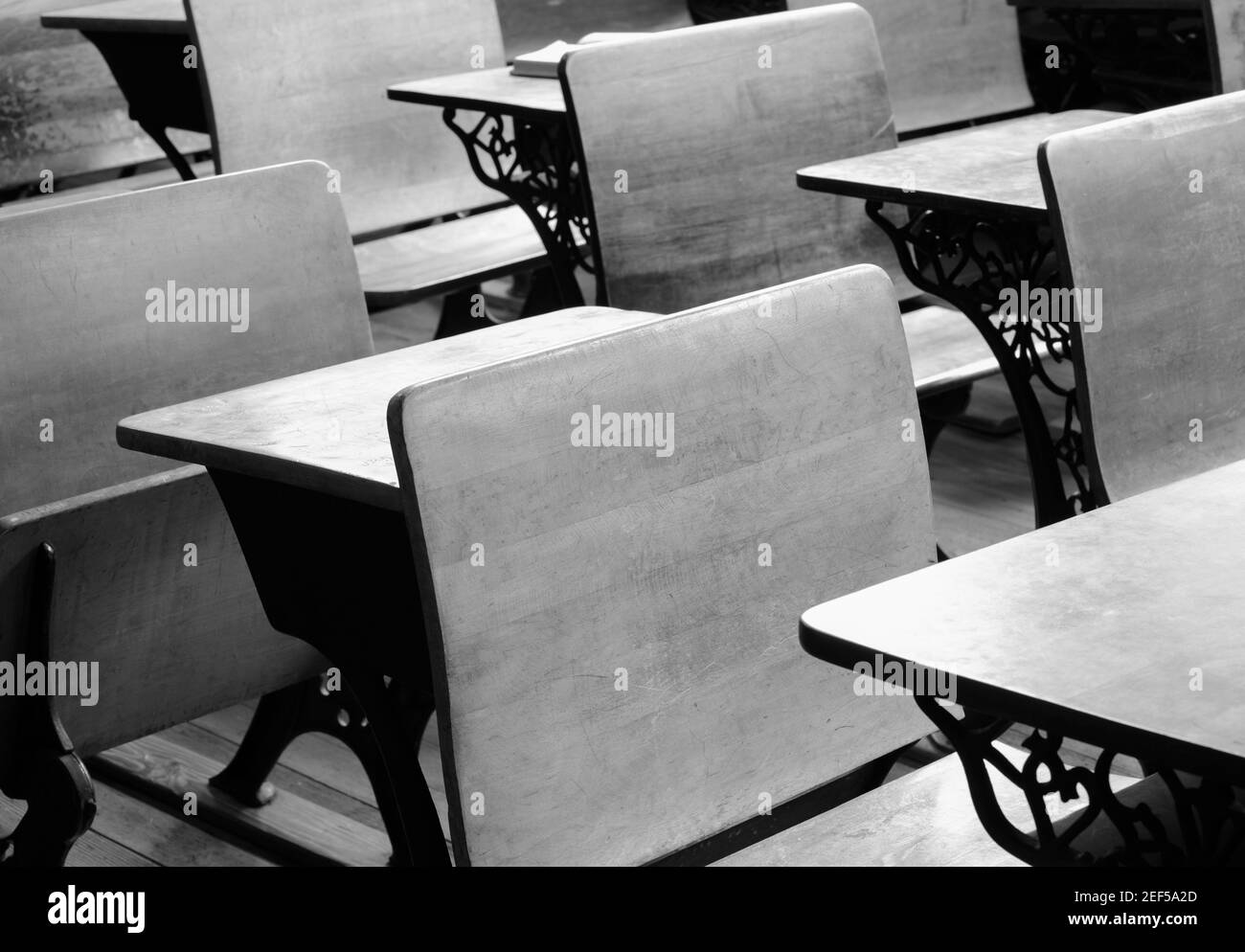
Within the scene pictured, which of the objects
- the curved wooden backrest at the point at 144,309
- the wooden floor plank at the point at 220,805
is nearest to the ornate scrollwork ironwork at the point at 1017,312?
the wooden floor plank at the point at 220,805

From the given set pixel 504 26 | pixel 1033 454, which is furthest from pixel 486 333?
pixel 504 26

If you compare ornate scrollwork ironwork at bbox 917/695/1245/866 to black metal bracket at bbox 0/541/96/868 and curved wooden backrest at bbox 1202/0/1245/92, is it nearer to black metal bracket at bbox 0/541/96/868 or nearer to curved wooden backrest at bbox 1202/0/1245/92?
black metal bracket at bbox 0/541/96/868

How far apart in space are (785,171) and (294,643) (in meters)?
1.18

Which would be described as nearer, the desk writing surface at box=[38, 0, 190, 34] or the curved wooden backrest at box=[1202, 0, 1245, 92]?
the curved wooden backrest at box=[1202, 0, 1245, 92]

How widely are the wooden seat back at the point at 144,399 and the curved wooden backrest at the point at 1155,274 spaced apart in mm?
852

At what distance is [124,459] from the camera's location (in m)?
1.93

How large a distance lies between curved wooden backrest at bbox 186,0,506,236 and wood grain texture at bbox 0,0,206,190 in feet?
2.82

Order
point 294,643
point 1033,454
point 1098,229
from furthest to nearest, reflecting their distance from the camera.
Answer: point 1033,454, point 294,643, point 1098,229

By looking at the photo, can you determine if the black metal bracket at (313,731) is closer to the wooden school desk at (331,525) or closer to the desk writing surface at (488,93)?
the wooden school desk at (331,525)

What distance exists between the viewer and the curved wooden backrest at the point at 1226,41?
294 centimetres

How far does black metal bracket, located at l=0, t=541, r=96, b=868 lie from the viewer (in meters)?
1.57

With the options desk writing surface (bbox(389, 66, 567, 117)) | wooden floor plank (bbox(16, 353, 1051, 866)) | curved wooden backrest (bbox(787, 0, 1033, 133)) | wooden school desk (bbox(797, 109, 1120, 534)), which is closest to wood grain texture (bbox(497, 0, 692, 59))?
curved wooden backrest (bbox(787, 0, 1033, 133))
